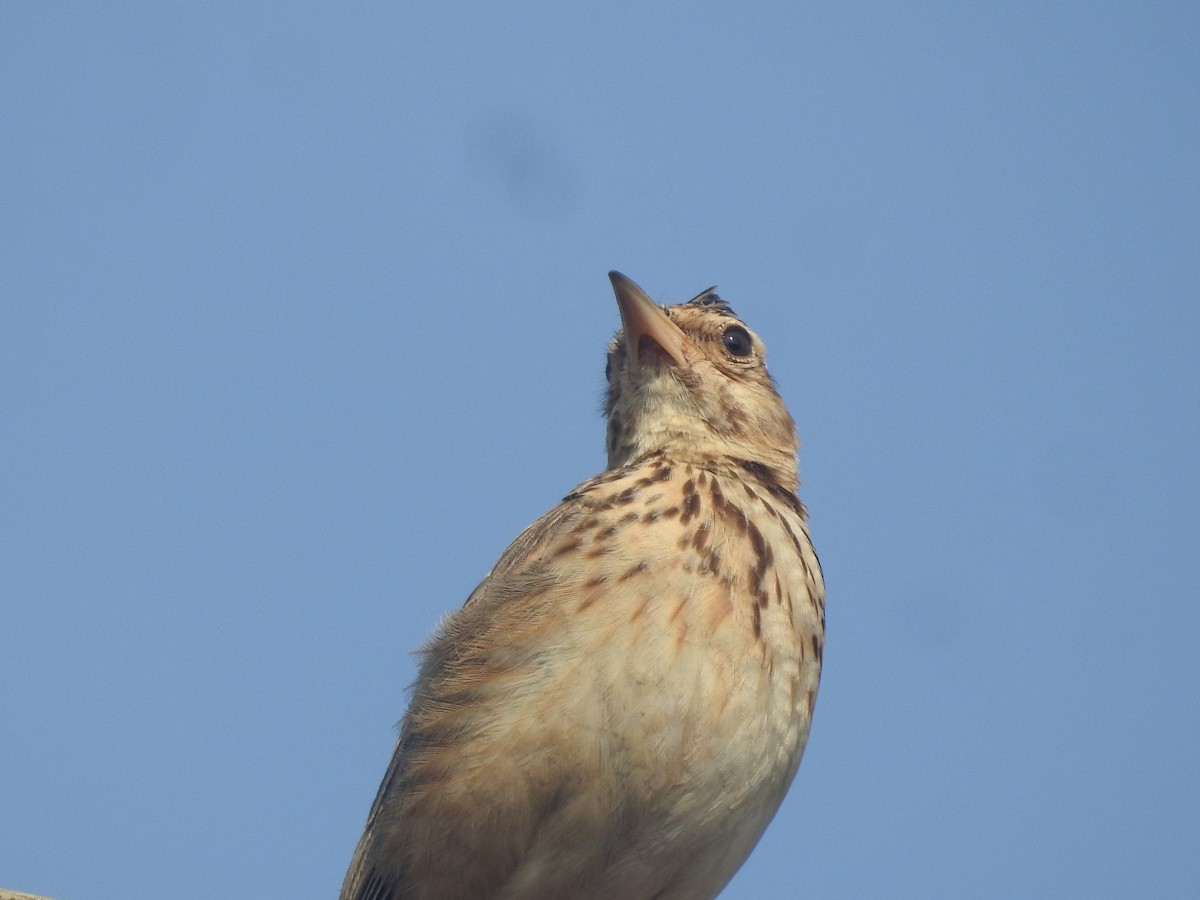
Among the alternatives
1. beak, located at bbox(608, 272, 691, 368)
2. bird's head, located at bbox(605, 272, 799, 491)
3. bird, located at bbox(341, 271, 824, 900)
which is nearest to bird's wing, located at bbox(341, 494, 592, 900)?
bird, located at bbox(341, 271, 824, 900)

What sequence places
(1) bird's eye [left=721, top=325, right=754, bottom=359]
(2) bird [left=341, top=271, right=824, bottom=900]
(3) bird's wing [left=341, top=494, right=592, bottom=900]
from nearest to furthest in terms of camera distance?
(2) bird [left=341, top=271, right=824, bottom=900]
(3) bird's wing [left=341, top=494, right=592, bottom=900]
(1) bird's eye [left=721, top=325, right=754, bottom=359]

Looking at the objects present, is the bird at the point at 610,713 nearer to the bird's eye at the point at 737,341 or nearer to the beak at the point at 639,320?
the beak at the point at 639,320

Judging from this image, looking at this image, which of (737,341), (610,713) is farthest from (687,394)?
(610,713)

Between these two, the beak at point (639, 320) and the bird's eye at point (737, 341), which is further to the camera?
the bird's eye at point (737, 341)

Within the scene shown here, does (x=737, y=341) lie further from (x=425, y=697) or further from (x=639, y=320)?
(x=425, y=697)

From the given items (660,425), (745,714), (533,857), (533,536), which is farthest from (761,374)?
(533,857)

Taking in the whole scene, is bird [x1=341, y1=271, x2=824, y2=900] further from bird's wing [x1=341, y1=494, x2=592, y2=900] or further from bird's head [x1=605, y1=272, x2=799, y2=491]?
bird's head [x1=605, y1=272, x2=799, y2=491]

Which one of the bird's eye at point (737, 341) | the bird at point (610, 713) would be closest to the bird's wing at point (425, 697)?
the bird at point (610, 713)
